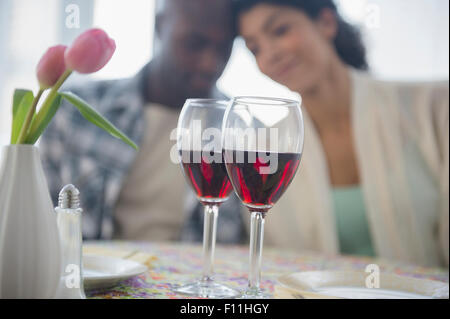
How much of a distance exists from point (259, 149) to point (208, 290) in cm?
20

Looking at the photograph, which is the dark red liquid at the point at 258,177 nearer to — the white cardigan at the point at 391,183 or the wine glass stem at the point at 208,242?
the wine glass stem at the point at 208,242

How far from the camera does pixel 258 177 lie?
0.60m

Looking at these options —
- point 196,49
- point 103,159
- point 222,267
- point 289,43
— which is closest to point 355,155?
point 289,43

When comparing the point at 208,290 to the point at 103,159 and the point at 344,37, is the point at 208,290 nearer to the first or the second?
the point at 103,159

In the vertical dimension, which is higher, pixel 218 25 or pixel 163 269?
pixel 218 25

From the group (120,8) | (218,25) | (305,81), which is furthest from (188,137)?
(120,8)

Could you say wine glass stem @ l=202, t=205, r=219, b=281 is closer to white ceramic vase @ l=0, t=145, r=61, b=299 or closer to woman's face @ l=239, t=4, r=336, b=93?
→ white ceramic vase @ l=0, t=145, r=61, b=299

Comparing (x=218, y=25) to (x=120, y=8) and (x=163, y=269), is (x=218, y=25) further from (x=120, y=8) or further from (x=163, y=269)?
(x=163, y=269)

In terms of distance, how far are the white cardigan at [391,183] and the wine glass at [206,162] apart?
124cm

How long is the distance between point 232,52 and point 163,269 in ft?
4.93

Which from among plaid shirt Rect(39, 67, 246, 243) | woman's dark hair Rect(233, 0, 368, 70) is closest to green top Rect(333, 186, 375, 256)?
plaid shirt Rect(39, 67, 246, 243)

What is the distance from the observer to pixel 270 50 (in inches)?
84.5

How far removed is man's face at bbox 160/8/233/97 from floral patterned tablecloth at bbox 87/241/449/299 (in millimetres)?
1173

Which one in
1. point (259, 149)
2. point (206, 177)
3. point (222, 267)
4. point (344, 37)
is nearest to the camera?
point (259, 149)
